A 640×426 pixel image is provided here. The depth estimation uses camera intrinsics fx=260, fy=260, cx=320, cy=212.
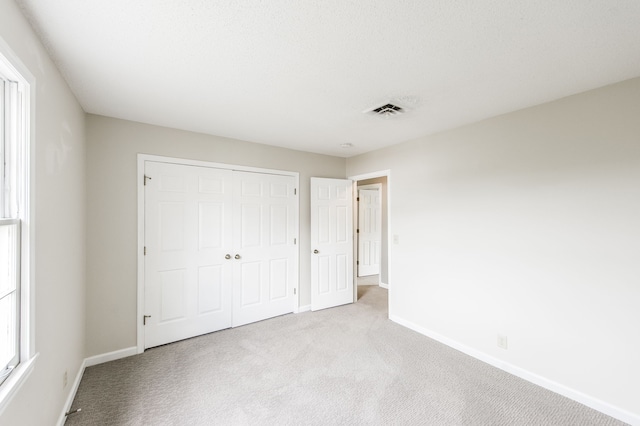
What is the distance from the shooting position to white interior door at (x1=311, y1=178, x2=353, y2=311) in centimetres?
397

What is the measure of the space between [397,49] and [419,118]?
1203 mm

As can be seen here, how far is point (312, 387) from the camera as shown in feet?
A: 7.07

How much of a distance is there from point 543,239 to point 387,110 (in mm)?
1757

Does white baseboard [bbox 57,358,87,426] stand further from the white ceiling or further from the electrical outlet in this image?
the electrical outlet

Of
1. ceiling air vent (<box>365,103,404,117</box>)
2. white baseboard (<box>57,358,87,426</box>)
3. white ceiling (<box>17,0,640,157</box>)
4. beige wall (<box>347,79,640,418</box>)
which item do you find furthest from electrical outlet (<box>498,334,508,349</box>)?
white baseboard (<box>57,358,87,426</box>)

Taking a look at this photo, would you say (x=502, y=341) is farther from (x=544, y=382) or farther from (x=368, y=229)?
(x=368, y=229)

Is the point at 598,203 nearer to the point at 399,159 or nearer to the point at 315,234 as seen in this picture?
the point at 399,159

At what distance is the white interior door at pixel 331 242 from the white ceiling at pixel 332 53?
66.8 inches

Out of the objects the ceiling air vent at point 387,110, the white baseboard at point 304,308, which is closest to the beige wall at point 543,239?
the ceiling air vent at point 387,110

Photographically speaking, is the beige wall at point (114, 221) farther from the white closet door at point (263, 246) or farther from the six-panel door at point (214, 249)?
the white closet door at point (263, 246)

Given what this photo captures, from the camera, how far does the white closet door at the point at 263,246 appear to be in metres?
3.38

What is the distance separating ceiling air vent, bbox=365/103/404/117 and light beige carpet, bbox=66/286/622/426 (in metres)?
2.39

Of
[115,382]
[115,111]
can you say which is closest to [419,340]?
[115,382]

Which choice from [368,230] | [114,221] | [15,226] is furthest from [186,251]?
[368,230]
